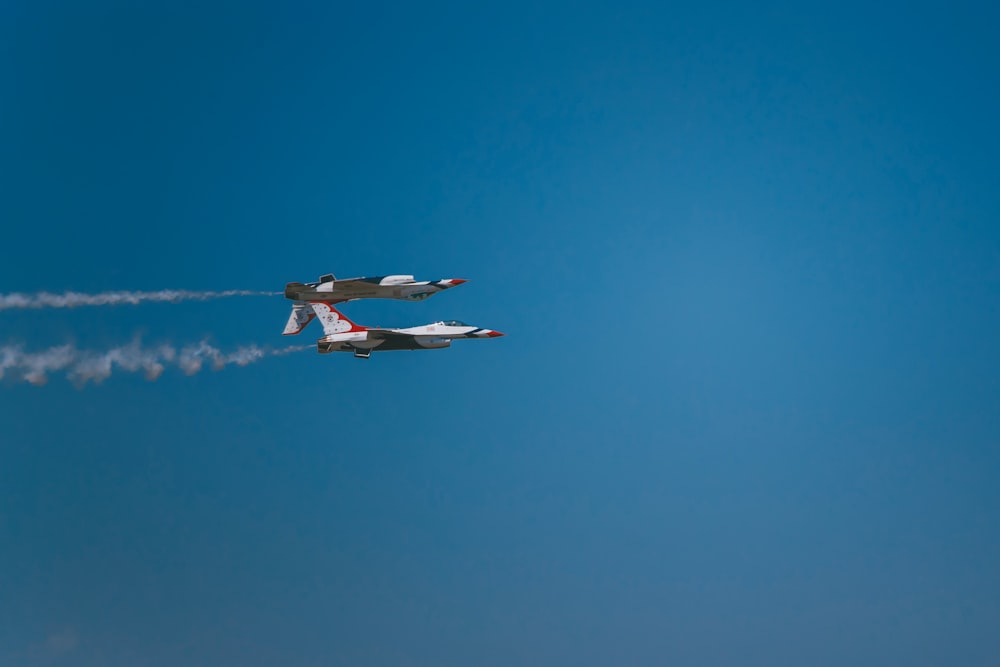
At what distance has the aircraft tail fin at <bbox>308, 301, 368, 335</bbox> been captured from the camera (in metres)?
82.4

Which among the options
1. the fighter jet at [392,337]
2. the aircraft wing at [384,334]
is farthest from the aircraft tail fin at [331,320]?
the aircraft wing at [384,334]

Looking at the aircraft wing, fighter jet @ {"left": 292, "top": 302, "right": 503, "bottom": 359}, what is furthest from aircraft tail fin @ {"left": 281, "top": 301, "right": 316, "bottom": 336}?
the aircraft wing

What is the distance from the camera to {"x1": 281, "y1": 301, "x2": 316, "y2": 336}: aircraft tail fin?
8212 centimetres

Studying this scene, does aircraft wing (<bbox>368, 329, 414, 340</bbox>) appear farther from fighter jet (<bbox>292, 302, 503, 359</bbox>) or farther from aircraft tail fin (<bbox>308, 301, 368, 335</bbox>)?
aircraft tail fin (<bbox>308, 301, 368, 335</bbox>)

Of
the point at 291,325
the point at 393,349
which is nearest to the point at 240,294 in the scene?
the point at 291,325

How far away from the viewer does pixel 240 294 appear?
80.7m

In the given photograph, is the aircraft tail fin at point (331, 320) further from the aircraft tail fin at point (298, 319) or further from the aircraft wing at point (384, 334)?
the aircraft wing at point (384, 334)

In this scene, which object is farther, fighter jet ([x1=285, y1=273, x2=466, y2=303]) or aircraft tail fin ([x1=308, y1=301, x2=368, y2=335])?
aircraft tail fin ([x1=308, y1=301, x2=368, y2=335])

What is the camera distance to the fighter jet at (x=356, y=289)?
7725 cm

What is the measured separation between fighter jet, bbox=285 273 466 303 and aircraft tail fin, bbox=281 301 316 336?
356 centimetres

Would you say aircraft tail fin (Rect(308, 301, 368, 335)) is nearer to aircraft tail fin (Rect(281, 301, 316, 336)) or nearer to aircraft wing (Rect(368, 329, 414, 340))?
aircraft tail fin (Rect(281, 301, 316, 336))

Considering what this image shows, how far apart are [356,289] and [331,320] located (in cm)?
623

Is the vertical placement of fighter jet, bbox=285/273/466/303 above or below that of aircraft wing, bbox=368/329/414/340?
above

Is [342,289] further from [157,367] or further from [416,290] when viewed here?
[157,367]
